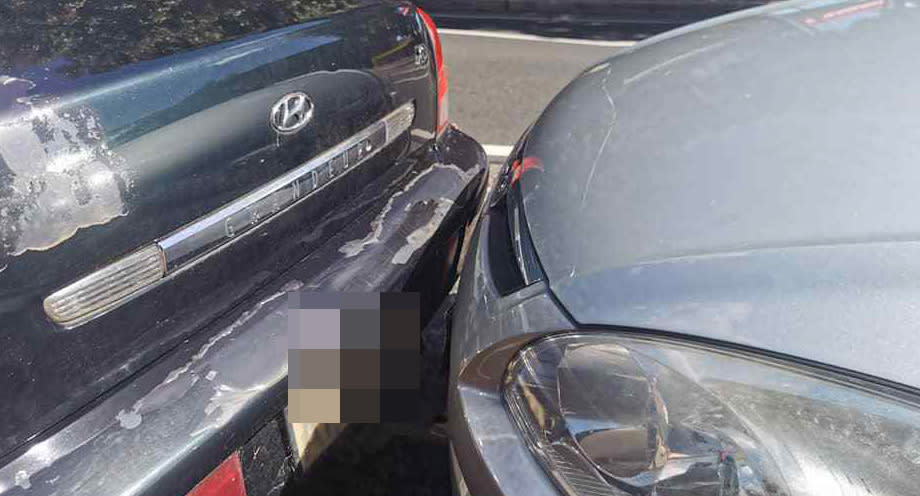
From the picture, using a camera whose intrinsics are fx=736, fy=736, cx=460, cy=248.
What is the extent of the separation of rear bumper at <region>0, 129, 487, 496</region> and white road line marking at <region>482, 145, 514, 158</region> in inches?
89.0

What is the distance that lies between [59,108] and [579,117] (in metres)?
1.18

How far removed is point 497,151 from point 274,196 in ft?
9.21

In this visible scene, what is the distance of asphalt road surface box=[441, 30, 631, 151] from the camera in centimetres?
467

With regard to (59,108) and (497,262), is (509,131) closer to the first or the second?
(497,262)

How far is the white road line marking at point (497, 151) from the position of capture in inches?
165

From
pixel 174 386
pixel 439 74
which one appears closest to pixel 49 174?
pixel 174 386

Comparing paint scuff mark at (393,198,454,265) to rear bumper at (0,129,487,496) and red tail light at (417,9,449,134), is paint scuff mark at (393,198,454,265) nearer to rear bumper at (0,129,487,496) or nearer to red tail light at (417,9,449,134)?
rear bumper at (0,129,487,496)

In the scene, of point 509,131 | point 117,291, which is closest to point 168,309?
point 117,291

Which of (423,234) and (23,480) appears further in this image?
(423,234)

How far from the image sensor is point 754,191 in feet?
4.56

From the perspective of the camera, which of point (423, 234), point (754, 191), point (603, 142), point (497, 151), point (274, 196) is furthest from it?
point (497, 151)

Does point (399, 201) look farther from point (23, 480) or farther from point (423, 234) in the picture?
point (23, 480)

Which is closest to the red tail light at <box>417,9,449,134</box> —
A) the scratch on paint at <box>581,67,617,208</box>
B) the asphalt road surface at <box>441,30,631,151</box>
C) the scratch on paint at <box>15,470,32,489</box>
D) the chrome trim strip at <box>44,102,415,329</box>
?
the chrome trim strip at <box>44,102,415,329</box>

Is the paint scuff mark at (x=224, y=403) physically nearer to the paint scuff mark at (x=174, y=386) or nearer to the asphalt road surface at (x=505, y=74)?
the paint scuff mark at (x=174, y=386)
